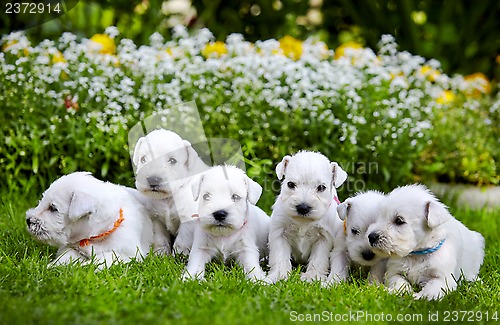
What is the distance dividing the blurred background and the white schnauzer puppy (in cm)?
503

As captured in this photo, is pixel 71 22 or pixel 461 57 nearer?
pixel 71 22

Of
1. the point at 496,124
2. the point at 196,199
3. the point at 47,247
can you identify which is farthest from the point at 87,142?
the point at 496,124

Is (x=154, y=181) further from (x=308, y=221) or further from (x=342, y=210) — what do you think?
(x=342, y=210)

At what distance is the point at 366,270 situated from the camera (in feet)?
17.8

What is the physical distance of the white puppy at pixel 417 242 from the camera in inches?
192

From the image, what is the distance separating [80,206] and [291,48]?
16.3 ft

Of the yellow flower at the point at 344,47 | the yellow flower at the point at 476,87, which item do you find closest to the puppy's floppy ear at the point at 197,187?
the yellow flower at the point at 344,47

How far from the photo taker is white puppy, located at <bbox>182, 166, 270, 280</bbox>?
5.02 m

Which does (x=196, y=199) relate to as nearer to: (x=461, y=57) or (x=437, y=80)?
(x=437, y=80)

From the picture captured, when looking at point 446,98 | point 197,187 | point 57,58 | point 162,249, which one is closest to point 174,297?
point 197,187

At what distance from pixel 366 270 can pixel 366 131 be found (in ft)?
7.95

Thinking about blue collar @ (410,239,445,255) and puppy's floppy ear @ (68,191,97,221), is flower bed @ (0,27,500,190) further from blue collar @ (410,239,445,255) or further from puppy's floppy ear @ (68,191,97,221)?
blue collar @ (410,239,445,255)

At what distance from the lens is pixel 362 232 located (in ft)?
17.0

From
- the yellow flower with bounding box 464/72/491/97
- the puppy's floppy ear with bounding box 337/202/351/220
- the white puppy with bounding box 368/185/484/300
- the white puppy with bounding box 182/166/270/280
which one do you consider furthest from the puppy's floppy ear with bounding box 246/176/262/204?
the yellow flower with bounding box 464/72/491/97
